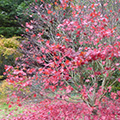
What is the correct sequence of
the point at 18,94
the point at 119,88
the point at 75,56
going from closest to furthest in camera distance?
the point at 75,56 < the point at 18,94 < the point at 119,88

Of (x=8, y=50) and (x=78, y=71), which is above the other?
(x=78, y=71)

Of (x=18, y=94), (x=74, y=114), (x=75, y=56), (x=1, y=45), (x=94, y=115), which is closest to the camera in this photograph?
(x=75, y=56)

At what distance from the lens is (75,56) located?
231cm

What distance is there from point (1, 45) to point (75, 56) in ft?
19.6

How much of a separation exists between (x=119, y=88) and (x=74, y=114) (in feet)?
7.51

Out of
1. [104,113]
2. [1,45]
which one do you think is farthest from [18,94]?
[1,45]

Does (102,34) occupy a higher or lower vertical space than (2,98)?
higher

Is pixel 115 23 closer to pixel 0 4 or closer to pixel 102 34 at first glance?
pixel 102 34

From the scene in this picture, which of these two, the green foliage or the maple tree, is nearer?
the maple tree

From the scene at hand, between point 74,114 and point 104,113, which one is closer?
point 104,113

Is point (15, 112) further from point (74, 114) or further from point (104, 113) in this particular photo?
point (104, 113)

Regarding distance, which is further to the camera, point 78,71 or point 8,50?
point 8,50

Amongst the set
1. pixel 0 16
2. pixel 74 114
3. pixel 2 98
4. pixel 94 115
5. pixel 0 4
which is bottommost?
pixel 2 98

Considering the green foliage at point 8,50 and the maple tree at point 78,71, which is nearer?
the maple tree at point 78,71
